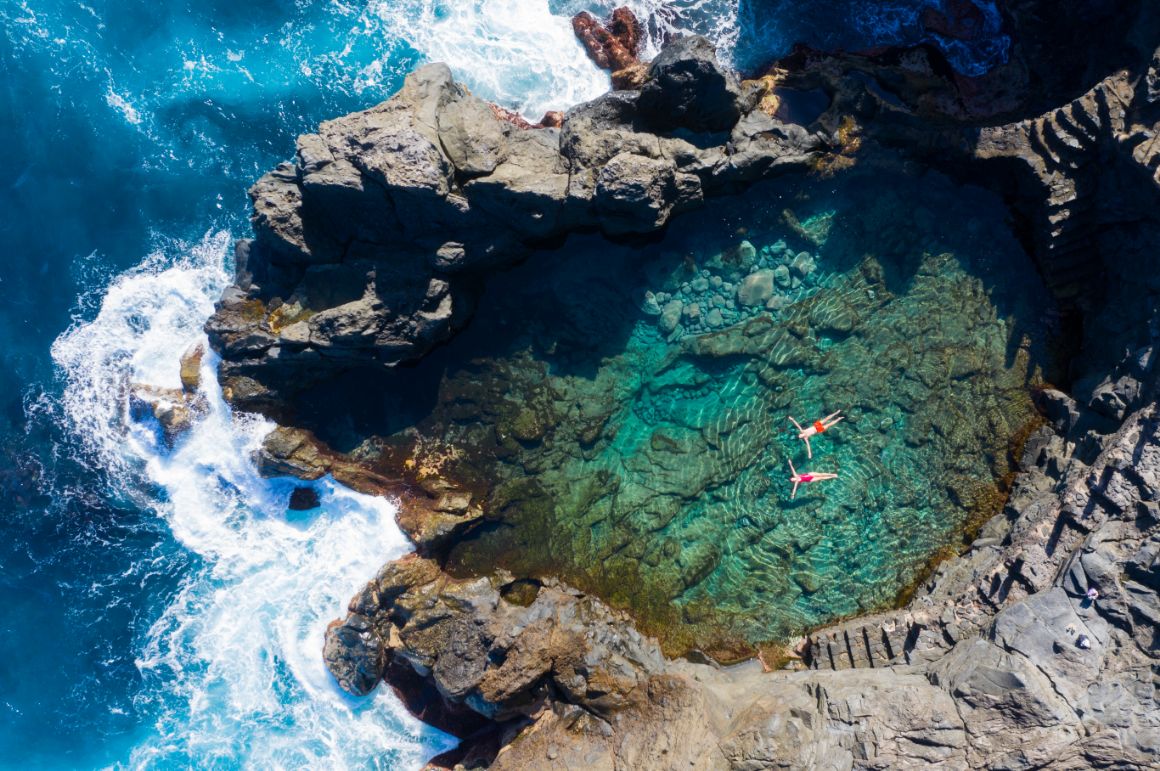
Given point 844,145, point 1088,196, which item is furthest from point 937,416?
point 844,145

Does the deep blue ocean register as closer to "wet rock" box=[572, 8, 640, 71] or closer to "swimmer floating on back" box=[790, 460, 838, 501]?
"wet rock" box=[572, 8, 640, 71]

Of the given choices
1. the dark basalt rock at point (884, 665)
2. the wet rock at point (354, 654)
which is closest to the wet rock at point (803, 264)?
the dark basalt rock at point (884, 665)

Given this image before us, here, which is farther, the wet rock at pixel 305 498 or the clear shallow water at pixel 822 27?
the wet rock at pixel 305 498

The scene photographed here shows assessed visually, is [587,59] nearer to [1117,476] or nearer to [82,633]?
[1117,476]

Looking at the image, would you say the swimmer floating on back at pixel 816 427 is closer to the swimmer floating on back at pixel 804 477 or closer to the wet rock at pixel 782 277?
the swimmer floating on back at pixel 804 477

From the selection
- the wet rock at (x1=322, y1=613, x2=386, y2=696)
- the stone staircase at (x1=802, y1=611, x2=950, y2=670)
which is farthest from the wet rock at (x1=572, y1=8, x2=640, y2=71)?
the wet rock at (x1=322, y1=613, x2=386, y2=696)
